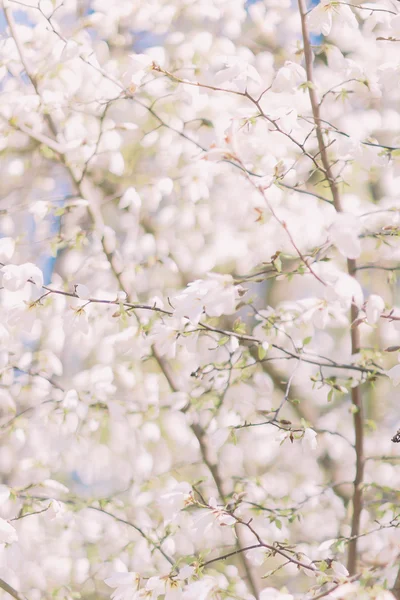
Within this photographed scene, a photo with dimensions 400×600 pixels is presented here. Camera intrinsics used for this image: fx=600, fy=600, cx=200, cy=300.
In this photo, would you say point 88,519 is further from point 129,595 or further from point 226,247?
point 226,247

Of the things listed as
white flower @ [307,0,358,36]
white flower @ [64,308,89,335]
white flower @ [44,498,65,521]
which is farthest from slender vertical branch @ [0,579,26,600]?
white flower @ [307,0,358,36]

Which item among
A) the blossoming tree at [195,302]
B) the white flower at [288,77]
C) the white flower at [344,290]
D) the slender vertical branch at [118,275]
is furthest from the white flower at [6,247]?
the white flower at [344,290]

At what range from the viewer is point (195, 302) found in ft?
3.15

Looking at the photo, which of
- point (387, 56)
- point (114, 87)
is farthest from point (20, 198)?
point (387, 56)

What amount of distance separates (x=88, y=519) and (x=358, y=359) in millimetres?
964

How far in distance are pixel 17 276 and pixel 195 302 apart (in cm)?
34

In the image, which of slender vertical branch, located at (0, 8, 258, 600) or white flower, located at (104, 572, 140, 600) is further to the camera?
slender vertical branch, located at (0, 8, 258, 600)

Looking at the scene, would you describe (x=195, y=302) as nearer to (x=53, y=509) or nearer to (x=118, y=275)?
(x=53, y=509)

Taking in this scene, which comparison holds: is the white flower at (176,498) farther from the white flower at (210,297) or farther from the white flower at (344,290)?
the white flower at (344,290)

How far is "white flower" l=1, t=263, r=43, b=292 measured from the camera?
3.49ft

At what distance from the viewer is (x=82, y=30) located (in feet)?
6.45

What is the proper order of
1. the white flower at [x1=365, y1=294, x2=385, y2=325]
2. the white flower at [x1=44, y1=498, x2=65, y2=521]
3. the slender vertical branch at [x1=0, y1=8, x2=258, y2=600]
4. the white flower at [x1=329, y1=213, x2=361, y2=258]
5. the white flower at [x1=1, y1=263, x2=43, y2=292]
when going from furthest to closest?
Result: the slender vertical branch at [x1=0, y1=8, x2=258, y2=600] < the white flower at [x1=44, y1=498, x2=65, y2=521] < the white flower at [x1=1, y1=263, x2=43, y2=292] < the white flower at [x1=365, y1=294, x2=385, y2=325] < the white flower at [x1=329, y1=213, x2=361, y2=258]

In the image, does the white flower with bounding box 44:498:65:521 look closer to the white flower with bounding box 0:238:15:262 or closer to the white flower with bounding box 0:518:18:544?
the white flower with bounding box 0:518:18:544

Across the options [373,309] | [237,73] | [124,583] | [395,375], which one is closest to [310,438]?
[395,375]
